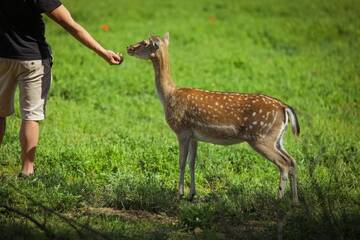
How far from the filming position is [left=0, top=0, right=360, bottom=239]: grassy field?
5.79 m

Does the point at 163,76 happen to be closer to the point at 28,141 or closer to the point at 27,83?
the point at 27,83

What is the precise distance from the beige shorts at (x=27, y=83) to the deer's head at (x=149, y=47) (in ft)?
3.13

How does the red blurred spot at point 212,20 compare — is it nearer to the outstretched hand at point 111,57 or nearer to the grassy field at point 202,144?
the grassy field at point 202,144

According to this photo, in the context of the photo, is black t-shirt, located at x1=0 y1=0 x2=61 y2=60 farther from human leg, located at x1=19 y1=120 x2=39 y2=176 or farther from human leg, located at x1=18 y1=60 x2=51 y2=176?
human leg, located at x1=19 y1=120 x2=39 y2=176

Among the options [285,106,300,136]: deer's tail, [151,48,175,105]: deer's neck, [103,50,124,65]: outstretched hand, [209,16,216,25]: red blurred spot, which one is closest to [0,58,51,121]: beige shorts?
[103,50,124,65]: outstretched hand

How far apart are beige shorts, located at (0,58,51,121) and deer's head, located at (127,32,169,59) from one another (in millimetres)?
953

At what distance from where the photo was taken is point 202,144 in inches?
350

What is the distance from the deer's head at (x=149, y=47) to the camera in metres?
7.22

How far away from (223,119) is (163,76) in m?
0.89

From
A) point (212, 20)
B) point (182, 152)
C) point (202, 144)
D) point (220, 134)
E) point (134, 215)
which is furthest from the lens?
point (212, 20)

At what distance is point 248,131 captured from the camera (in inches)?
262

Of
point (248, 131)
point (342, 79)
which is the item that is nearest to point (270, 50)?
point (342, 79)

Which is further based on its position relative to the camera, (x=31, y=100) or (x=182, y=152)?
(x=182, y=152)

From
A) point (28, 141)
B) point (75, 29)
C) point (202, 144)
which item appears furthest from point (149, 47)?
point (202, 144)
